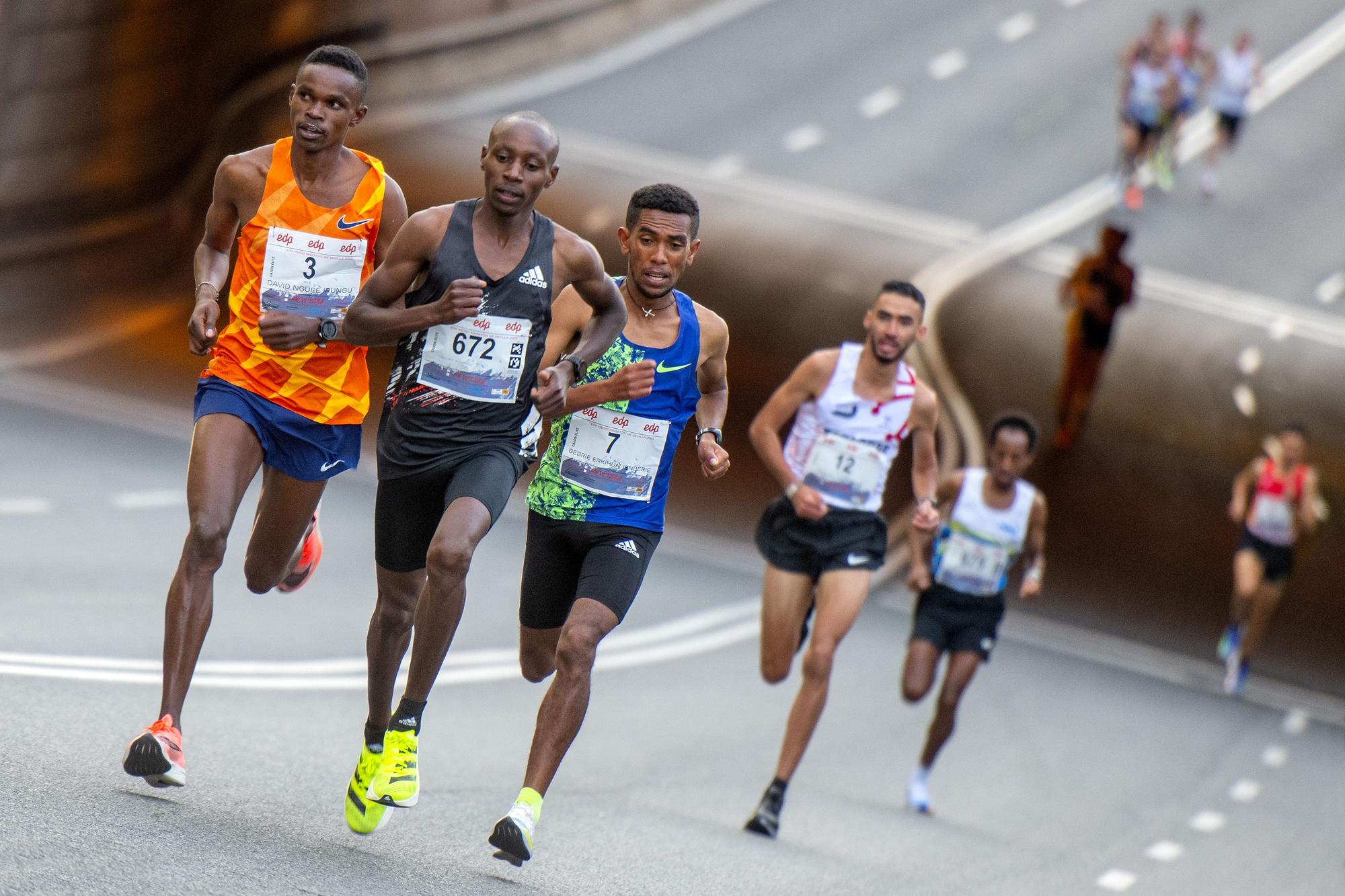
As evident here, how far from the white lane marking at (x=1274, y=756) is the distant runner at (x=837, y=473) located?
5.20 m

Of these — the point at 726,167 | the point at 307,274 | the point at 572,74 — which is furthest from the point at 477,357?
the point at 572,74

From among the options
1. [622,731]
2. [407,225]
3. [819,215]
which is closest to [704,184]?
[819,215]

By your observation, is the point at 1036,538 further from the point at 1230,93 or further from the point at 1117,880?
the point at 1230,93

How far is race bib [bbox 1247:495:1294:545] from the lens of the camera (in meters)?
14.8

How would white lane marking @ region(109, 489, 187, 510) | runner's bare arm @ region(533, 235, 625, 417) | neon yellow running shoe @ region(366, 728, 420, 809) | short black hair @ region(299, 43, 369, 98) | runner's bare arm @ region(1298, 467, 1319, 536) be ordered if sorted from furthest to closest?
runner's bare arm @ region(1298, 467, 1319, 536), white lane marking @ region(109, 489, 187, 510), short black hair @ region(299, 43, 369, 98), runner's bare arm @ region(533, 235, 625, 417), neon yellow running shoe @ region(366, 728, 420, 809)

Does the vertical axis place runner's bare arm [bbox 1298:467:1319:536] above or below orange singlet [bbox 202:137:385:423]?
above

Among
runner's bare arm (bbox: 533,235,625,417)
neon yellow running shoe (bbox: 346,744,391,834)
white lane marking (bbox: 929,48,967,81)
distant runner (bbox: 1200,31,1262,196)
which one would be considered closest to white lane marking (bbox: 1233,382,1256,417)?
distant runner (bbox: 1200,31,1262,196)

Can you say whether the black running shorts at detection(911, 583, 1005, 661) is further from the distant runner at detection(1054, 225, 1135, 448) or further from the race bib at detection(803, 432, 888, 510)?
the distant runner at detection(1054, 225, 1135, 448)

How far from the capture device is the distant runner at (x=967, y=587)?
9.82m

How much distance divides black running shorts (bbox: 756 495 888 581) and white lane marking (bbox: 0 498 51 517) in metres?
5.40

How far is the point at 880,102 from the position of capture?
91.8 feet

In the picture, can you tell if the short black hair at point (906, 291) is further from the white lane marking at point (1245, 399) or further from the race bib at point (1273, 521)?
the white lane marking at point (1245, 399)

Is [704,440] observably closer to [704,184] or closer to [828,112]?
[704,184]

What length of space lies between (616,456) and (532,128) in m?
1.22
